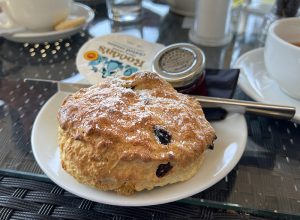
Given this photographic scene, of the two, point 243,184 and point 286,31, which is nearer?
point 243,184

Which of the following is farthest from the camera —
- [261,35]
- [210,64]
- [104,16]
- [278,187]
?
[104,16]

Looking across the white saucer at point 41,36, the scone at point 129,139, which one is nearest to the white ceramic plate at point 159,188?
the scone at point 129,139

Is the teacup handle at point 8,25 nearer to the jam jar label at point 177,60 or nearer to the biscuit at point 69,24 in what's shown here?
the biscuit at point 69,24

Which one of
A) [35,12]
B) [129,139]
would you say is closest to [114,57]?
[35,12]

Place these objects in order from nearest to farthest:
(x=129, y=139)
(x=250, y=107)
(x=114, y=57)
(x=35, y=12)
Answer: (x=129, y=139) < (x=250, y=107) < (x=114, y=57) < (x=35, y=12)

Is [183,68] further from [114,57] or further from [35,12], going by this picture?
[35,12]

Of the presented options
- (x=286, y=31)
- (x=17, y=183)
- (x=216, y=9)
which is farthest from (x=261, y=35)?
(x=17, y=183)

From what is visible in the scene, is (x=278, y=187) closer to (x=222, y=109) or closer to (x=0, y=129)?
(x=222, y=109)
